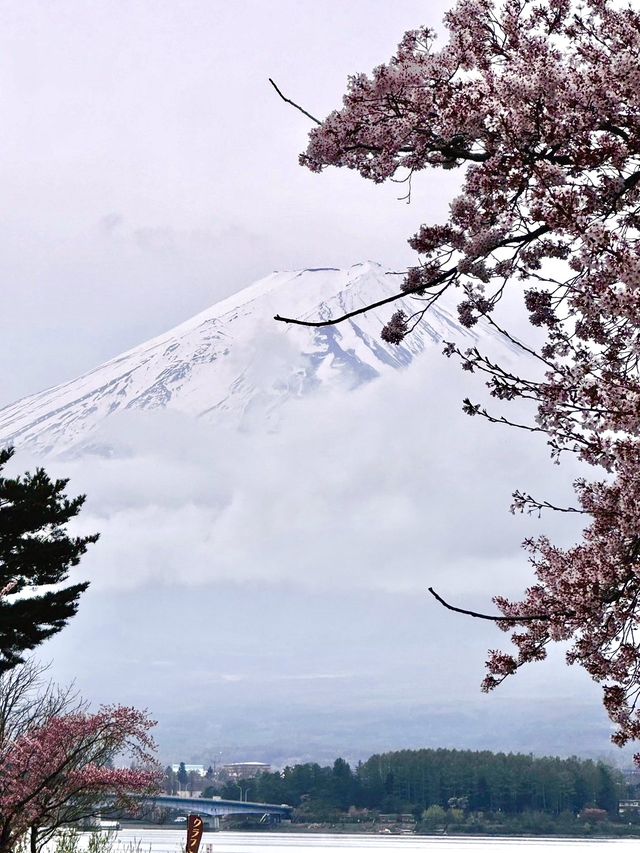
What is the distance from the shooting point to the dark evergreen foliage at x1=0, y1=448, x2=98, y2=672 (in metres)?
23.0

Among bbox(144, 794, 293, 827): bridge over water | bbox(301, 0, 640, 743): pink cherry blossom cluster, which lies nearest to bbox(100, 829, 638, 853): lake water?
bbox(144, 794, 293, 827): bridge over water

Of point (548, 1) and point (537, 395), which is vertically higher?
point (548, 1)

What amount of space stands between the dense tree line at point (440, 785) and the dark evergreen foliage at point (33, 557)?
7339 centimetres

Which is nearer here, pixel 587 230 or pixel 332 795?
pixel 587 230

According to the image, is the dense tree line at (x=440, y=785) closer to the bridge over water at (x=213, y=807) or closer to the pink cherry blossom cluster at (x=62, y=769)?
the bridge over water at (x=213, y=807)

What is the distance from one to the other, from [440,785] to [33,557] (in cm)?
7999

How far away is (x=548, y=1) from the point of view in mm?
5988

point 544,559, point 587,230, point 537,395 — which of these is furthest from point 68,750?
point 587,230

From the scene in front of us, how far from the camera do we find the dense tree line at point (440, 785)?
95.3m

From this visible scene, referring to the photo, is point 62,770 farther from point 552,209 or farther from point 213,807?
point 213,807

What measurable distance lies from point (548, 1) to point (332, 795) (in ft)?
320

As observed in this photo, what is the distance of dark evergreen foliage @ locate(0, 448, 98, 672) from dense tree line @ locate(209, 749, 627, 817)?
73.4 meters

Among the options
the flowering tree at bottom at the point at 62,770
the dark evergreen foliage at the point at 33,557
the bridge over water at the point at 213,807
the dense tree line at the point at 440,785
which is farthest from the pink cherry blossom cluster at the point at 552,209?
the dense tree line at the point at 440,785

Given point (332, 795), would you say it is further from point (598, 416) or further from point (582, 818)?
point (598, 416)
